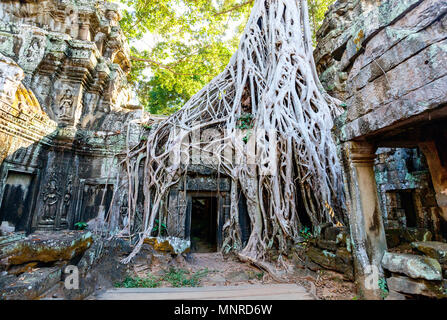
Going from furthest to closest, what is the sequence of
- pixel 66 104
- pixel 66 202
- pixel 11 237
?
pixel 66 104 < pixel 66 202 < pixel 11 237

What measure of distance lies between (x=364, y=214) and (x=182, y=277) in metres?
2.58

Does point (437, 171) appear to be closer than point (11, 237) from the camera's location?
Yes

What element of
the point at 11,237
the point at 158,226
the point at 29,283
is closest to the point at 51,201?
the point at 11,237

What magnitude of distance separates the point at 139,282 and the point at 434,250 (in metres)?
3.17

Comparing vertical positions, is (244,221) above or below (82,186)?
below

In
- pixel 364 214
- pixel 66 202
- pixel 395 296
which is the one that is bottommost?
pixel 395 296

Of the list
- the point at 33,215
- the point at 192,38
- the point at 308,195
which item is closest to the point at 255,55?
the point at 308,195

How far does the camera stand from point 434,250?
1567 millimetres

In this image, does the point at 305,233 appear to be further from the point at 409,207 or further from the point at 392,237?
the point at 409,207

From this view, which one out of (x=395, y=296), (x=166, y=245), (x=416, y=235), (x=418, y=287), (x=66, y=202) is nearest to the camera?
(x=418, y=287)

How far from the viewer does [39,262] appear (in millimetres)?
1802

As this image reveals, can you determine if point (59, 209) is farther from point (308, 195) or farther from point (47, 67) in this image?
point (308, 195)

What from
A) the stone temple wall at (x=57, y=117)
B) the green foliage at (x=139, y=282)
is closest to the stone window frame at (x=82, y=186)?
the stone temple wall at (x=57, y=117)

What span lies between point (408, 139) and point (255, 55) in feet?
12.9
